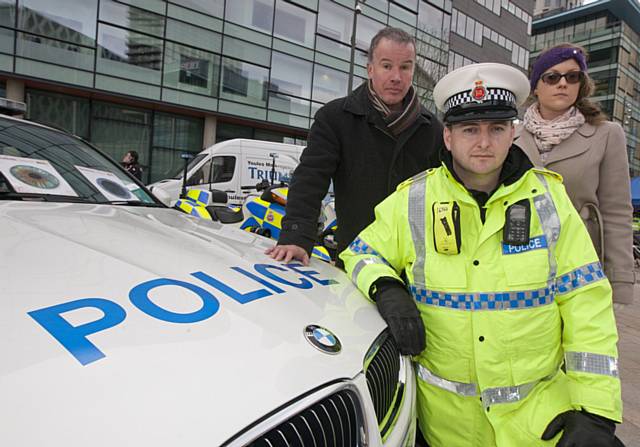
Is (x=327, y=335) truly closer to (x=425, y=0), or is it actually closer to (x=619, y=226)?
(x=619, y=226)

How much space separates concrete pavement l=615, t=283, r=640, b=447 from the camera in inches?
94.0

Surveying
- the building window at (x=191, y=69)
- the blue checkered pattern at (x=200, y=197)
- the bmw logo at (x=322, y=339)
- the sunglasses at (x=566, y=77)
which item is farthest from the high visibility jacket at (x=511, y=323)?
the building window at (x=191, y=69)

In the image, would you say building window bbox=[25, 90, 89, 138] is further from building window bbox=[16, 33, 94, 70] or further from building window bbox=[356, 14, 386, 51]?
building window bbox=[356, 14, 386, 51]

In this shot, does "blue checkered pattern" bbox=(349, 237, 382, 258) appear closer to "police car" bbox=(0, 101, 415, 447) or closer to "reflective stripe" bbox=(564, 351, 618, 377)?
"police car" bbox=(0, 101, 415, 447)

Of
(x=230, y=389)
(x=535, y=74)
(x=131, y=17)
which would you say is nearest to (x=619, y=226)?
(x=535, y=74)

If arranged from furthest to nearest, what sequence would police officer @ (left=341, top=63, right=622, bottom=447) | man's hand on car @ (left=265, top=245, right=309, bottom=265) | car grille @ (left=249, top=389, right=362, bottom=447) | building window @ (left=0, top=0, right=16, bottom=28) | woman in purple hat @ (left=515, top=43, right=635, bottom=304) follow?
building window @ (left=0, top=0, right=16, bottom=28)
woman in purple hat @ (left=515, top=43, right=635, bottom=304)
man's hand on car @ (left=265, top=245, right=309, bottom=265)
police officer @ (left=341, top=63, right=622, bottom=447)
car grille @ (left=249, top=389, right=362, bottom=447)

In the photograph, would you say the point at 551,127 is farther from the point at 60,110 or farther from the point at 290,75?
the point at 290,75

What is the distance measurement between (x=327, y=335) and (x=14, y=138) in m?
1.81

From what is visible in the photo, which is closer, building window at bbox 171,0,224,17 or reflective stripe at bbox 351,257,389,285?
reflective stripe at bbox 351,257,389,285

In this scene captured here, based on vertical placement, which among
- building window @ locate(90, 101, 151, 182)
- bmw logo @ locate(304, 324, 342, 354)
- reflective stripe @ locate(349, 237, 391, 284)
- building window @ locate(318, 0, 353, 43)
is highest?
building window @ locate(318, 0, 353, 43)

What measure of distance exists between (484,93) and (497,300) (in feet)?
2.23

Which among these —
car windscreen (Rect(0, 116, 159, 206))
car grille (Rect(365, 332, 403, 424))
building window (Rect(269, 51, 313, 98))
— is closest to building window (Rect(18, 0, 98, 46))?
building window (Rect(269, 51, 313, 98))

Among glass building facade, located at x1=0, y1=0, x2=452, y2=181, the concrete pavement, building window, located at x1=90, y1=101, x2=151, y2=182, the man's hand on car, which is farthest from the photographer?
building window, located at x1=90, y1=101, x2=151, y2=182

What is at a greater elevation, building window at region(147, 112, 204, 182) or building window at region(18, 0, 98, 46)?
building window at region(18, 0, 98, 46)
